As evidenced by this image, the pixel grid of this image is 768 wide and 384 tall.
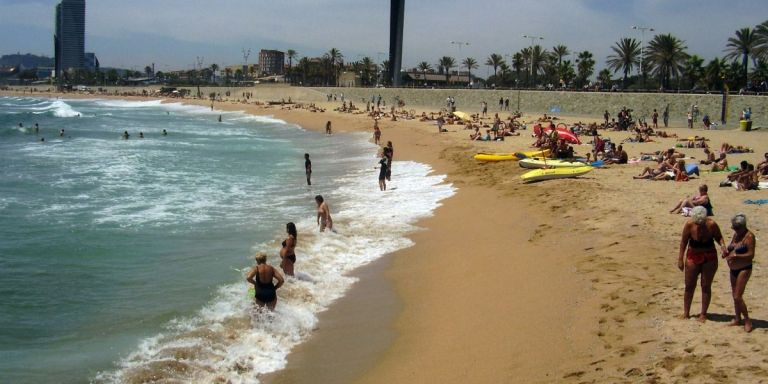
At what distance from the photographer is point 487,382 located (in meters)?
6.18

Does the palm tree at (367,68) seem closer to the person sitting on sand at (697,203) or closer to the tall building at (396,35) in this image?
the tall building at (396,35)

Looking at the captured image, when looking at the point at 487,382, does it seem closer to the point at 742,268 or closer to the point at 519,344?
the point at 519,344

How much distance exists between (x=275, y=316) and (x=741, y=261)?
5280 mm

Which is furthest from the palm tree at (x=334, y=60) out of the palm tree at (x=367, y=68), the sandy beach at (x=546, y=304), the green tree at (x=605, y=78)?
the sandy beach at (x=546, y=304)

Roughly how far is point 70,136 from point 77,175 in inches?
967

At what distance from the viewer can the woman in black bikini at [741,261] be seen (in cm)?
610

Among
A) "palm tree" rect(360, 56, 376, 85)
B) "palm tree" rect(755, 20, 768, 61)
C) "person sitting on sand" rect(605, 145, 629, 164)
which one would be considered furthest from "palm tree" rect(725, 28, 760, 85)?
"palm tree" rect(360, 56, 376, 85)

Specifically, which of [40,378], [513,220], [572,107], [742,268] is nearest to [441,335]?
[742,268]

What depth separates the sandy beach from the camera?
6055 mm

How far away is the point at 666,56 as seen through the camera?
53.9m

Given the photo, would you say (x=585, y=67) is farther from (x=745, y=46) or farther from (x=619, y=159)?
(x=619, y=159)

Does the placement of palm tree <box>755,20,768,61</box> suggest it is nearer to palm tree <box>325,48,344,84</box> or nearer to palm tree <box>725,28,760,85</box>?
palm tree <box>725,28,760,85</box>

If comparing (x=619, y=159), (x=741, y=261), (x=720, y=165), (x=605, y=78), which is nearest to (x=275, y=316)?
(x=741, y=261)

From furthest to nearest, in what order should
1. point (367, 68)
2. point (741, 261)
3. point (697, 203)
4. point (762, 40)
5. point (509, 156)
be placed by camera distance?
point (367, 68), point (762, 40), point (509, 156), point (697, 203), point (741, 261)
